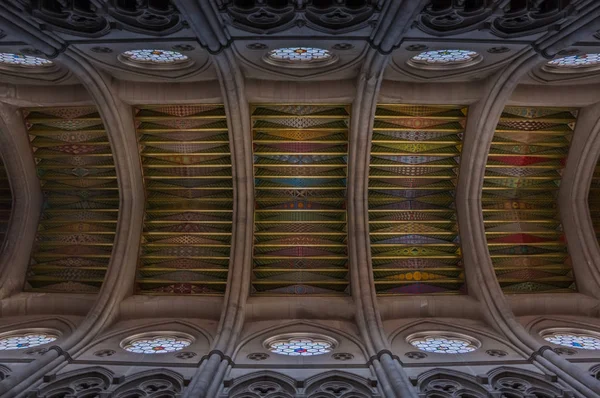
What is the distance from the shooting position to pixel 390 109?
1822 cm

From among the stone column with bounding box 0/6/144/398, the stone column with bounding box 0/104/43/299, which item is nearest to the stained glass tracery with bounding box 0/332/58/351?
the stone column with bounding box 0/6/144/398

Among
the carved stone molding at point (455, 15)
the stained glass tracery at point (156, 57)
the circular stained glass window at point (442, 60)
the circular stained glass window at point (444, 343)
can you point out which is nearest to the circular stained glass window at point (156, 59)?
the stained glass tracery at point (156, 57)

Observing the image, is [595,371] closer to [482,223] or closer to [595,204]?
[482,223]

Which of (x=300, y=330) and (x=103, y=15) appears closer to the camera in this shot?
(x=103, y=15)

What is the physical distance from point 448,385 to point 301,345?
4.19 m

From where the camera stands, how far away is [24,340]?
17125 mm

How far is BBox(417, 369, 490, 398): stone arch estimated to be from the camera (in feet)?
45.5

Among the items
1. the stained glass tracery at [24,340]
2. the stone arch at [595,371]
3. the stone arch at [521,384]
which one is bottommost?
the stone arch at [521,384]

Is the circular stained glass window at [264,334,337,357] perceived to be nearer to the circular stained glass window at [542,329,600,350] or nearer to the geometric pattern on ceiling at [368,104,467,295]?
the geometric pattern on ceiling at [368,104,467,295]

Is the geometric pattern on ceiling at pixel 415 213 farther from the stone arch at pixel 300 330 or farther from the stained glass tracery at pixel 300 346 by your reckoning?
the stained glass tracery at pixel 300 346

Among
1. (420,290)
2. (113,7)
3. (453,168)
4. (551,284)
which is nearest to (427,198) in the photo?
(453,168)

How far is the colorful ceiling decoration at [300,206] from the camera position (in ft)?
61.3

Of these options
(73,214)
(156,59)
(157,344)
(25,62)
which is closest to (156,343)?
(157,344)

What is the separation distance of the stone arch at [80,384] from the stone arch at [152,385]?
405 mm
